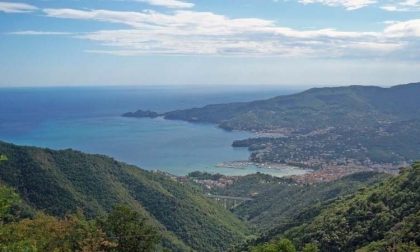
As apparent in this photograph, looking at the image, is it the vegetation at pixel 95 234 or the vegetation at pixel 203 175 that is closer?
the vegetation at pixel 95 234

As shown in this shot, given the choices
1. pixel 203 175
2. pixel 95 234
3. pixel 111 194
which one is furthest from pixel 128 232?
pixel 203 175

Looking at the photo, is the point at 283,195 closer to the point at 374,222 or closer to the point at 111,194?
the point at 111,194

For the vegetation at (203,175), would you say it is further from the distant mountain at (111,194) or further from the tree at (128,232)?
the tree at (128,232)

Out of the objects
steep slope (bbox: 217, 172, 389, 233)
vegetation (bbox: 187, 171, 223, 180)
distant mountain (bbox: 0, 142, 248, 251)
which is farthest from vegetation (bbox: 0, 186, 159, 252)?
vegetation (bbox: 187, 171, 223, 180)

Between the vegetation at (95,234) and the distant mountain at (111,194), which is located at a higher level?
the vegetation at (95,234)

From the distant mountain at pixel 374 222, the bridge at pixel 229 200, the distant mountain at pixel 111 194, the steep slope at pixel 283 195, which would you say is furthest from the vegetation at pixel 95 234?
the bridge at pixel 229 200

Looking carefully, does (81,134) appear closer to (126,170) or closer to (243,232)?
(126,170)

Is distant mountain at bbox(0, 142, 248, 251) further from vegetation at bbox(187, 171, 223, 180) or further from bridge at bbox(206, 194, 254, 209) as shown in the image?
vegetation at bbox(187, 171, 223, 180)
